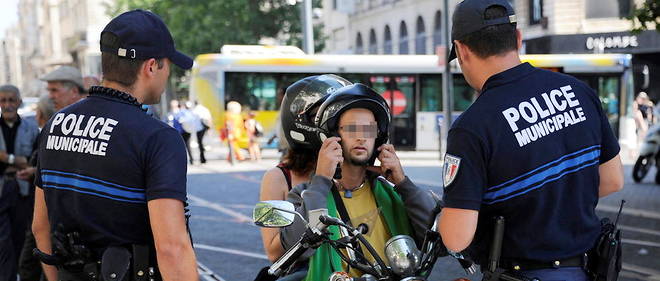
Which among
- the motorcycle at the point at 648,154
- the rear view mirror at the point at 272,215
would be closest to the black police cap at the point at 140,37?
the rear view mirror at the point at 272,215

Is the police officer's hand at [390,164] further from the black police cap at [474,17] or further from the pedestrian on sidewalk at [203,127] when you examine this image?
the pedestrian on sidewalk at [203,127]

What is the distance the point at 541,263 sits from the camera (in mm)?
3322

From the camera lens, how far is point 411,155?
28.3m

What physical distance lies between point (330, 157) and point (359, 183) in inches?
8.9

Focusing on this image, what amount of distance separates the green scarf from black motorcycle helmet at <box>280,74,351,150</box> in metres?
0.43

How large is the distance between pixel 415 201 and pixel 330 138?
15.1 inches

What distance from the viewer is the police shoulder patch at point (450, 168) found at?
3.19 metres

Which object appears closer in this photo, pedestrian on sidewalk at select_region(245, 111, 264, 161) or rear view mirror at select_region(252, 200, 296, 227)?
rear view mirror at select_region(252, 200, 296, 227)

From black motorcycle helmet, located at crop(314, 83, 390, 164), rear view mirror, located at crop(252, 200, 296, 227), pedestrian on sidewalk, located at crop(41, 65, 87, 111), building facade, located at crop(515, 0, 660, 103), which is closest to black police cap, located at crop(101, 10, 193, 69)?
black motorcycle helmet, located at crop(314, 83, 390, 164)

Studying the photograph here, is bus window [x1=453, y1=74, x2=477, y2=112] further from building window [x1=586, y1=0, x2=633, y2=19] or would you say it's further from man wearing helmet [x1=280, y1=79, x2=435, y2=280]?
man wearing helmet [x1=280, y1=79, x2=435, y2=280]

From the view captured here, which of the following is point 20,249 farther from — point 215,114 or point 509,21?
point 215,114

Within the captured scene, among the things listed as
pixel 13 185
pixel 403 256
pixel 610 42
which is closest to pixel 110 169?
pixel 403 256

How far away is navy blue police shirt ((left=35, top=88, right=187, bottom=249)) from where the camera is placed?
3334mm

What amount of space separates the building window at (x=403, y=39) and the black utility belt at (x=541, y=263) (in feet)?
132
